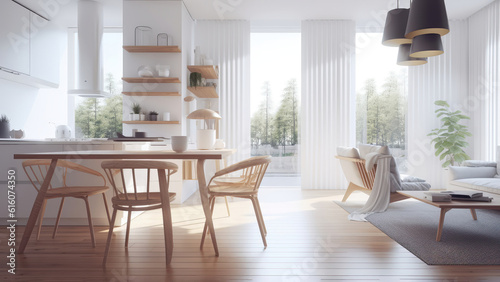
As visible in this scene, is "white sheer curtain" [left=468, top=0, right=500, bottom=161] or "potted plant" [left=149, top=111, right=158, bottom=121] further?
"white sheer curtain" [left=468, top=0, right=500, bottom=161]

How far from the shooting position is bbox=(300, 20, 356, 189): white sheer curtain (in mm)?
6102

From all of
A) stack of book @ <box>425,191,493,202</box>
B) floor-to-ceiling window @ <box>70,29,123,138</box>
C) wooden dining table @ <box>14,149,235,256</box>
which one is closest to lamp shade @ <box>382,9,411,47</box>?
stack of book @ <box>425,191,493,202</box>

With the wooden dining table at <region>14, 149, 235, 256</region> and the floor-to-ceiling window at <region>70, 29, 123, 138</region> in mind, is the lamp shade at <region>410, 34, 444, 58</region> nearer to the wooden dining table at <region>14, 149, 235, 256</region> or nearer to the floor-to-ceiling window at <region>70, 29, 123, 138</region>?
the wooden dining table at <region>14, 149, 235, 256</region>

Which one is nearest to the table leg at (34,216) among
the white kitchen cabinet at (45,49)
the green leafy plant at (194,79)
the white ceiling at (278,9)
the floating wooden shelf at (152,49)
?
the floating wooden shelf at (152,49)

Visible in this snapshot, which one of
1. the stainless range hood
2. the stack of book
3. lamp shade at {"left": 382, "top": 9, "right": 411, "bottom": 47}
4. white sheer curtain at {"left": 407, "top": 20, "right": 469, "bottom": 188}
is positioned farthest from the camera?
white sheer curtain at {"left": 407, "top": 20, "right": 469, "bottom": 188}

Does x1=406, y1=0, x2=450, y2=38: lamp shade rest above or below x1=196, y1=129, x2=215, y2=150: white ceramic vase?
above

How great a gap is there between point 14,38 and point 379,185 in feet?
17.0

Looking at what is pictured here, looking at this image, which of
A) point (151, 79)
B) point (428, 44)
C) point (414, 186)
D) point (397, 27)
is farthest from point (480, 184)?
point (151, 79)

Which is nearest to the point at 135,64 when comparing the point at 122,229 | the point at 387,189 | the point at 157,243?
the point at 122,229

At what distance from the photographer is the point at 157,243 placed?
9.16ft

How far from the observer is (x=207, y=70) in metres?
5.50

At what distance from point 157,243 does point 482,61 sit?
5.70m

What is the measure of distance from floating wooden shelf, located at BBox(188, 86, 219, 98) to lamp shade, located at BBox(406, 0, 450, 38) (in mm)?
3242

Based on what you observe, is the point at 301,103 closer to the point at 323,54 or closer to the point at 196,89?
the point at 323,54
